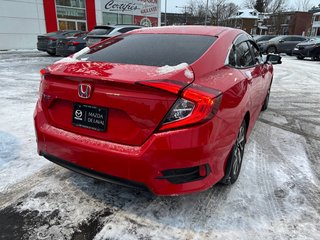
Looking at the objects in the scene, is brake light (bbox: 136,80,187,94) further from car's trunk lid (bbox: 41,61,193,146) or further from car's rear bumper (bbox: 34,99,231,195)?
car's rear bumper (bbox: 34,99,231,195)

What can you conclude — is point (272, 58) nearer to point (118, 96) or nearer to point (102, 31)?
point (118, 96)

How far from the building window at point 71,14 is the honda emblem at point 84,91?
22.4 meters

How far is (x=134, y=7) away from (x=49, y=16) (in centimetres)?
936

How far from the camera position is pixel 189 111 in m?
2.02

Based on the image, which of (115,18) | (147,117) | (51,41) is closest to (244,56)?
(147,117)

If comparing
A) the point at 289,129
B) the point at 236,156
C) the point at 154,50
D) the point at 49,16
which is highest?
the point at 49,16

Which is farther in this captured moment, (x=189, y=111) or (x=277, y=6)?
(x=277, y=6)

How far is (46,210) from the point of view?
2473 millimetres

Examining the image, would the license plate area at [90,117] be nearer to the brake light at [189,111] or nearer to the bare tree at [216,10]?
the brake light at [189,111]

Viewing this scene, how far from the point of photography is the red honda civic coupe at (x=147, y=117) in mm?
2020

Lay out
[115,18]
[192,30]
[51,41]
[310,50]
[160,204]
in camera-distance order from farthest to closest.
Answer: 1. [115,18]
2. [310,50]
3. [51,41]
4. [192,30]
5. [160,204]

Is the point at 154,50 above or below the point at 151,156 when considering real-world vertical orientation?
above

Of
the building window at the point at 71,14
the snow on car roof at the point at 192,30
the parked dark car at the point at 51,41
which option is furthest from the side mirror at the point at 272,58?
the building window at the point at 71,14

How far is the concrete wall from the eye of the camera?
63.5 ft
